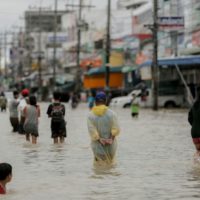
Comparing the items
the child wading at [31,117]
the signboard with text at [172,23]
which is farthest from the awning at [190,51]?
the child wading at [31,117]

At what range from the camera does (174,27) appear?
44.6m

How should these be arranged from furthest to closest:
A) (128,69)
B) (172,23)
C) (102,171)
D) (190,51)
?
(128,69) → (190,51) → (172,23) → (102,171)

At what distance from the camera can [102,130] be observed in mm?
14305

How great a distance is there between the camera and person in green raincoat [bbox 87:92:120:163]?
14.3 meters

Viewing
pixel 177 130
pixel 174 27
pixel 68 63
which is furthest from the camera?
pixel 68 63

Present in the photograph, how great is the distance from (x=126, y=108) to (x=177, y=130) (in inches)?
988

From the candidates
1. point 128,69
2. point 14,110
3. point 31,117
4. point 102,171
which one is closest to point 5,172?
point 102,171

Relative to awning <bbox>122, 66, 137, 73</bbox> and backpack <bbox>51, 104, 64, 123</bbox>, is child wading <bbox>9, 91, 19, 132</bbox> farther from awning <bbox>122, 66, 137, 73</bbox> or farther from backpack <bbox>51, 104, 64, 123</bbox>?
awning <bbox>122, 66, 137, 73</bbox>

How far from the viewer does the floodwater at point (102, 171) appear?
38.3ft

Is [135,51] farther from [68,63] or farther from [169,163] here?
[169,163]

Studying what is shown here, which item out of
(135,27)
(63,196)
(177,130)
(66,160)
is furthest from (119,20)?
(63,196)

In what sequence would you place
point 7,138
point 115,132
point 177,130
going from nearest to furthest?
point 115,132 → point 7,138 → point 177,130

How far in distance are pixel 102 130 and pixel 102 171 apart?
77cm

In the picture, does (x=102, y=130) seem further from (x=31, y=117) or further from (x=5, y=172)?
(x=31, y=117)
